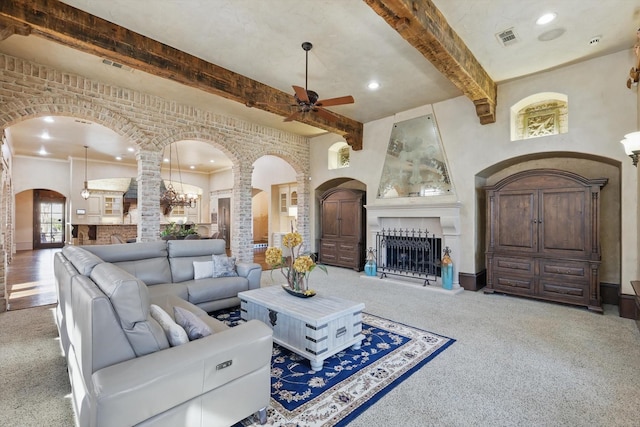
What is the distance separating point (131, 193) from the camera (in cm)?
1195

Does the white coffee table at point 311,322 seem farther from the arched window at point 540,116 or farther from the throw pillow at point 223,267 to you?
the arched window at point 540,116

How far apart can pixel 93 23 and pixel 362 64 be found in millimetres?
3333

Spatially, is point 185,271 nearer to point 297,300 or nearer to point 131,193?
point 297,300

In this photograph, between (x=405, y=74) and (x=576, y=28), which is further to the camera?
(x=405, y=74)

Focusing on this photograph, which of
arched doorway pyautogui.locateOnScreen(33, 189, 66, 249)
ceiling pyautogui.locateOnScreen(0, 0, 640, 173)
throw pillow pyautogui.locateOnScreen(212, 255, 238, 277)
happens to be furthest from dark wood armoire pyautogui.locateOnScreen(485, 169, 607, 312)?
arched doorway pyautogui.locateOnScreen(33, 189, 66, 249)

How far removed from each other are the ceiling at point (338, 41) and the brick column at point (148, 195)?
1.23m

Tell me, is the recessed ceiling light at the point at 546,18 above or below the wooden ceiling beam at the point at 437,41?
above

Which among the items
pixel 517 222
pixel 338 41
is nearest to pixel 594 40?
pixel 517 222

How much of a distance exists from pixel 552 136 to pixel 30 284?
31.6 ft

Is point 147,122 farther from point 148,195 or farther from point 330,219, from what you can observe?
point 330,219

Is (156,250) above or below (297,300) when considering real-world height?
above

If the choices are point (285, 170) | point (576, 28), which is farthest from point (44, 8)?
point (285, 170)

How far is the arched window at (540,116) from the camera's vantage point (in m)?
4.80

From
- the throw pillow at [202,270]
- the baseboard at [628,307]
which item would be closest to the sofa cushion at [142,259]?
the throw pillow at [202,270]
